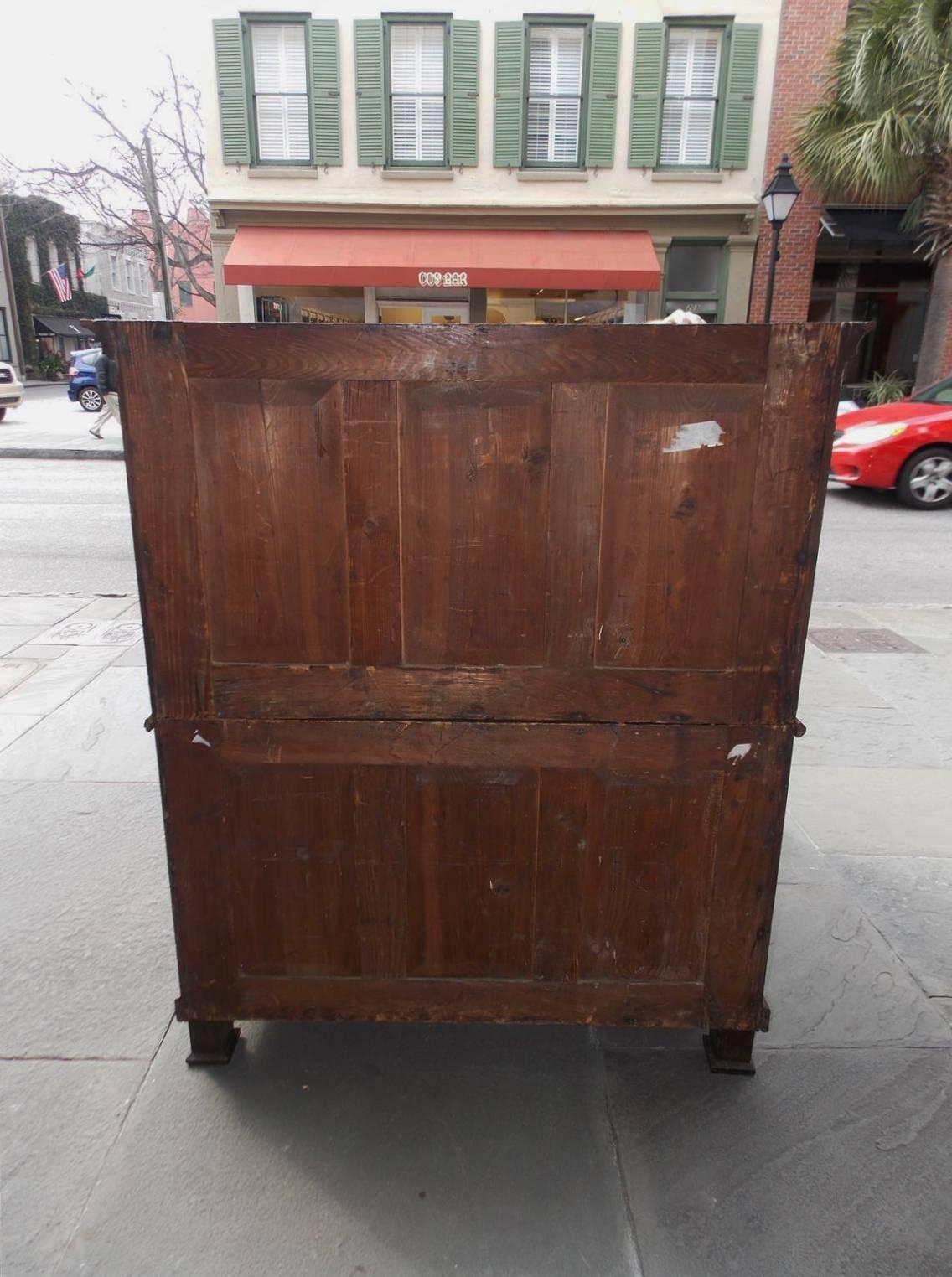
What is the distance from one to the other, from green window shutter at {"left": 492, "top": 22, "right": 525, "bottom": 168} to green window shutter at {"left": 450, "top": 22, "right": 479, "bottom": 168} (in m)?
0.38

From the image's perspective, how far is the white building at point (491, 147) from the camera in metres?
15.9

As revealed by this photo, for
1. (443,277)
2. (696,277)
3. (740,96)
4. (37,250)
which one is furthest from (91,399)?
(37,250)

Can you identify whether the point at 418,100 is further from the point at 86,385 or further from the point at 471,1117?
the point at 471,1117

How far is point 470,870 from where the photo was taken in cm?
220

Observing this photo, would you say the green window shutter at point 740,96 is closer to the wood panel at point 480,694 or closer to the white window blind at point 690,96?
the white window blind at point 690,96

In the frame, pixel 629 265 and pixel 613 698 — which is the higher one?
pixel 629 265

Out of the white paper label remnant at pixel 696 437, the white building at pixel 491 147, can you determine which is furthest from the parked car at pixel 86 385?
the white paper label remnant at pixel 696 437

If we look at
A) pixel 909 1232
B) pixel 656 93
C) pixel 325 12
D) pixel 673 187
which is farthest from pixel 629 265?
pixel 909 1232

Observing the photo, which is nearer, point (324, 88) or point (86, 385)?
point (324, 88)

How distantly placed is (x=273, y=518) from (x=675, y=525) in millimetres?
900

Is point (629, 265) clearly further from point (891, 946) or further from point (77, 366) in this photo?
point (77, 366)

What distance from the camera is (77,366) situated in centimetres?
2608

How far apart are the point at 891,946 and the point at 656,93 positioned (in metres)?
17.3

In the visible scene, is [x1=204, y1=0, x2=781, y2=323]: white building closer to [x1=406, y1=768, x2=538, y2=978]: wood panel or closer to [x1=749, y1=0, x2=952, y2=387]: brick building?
[x1=749, y1=0, x2=952, y2=387]: brick building
